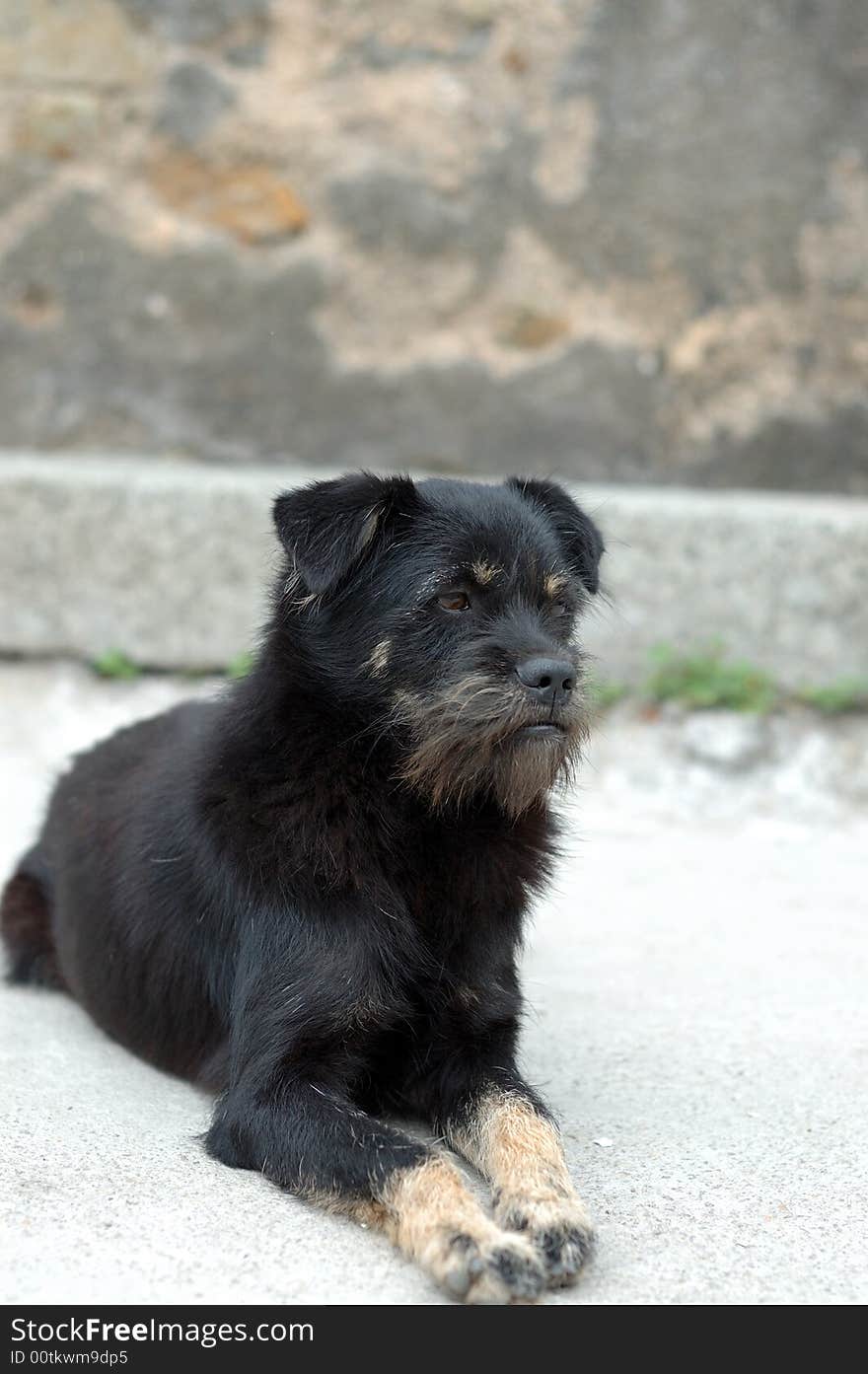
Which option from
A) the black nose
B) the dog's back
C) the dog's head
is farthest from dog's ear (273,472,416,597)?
the dog's back

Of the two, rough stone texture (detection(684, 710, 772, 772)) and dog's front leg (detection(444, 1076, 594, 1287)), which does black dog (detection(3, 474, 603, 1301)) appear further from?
rough stone texture (detection(684, 710, 772, 772))

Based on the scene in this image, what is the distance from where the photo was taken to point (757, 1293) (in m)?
2.89

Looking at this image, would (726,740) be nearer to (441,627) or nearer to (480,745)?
(441,627)

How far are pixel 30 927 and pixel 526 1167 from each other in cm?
231

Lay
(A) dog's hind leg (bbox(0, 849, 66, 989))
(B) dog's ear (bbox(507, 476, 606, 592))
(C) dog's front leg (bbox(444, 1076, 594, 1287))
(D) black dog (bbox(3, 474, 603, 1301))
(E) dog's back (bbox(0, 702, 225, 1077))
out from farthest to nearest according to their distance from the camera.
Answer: (A) dog's hind leg (bbox(0, 849, 66, 989)), (B) dog's ear (bbox(507, 476, 606, 592)), (E) dog's back (bbox(0, 702, 225, 1077)), (D) black dog (bbox(3, 474, 603, 1301)), (C) dog's front leg (bbox(444, 1076, 594, 1287))

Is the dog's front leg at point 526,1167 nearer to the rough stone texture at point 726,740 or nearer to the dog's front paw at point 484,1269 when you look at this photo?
the dog's front paw at point 484,1269

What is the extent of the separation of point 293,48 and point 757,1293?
6.79 metres

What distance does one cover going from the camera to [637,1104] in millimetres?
4016

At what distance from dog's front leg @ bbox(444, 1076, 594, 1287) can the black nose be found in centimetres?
91

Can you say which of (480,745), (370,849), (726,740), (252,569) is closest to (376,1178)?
(370,849)

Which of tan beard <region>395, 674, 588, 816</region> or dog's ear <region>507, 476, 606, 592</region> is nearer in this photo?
tan beard <region>395, 674, 588, 816</region>

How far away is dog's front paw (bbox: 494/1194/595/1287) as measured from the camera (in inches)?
116

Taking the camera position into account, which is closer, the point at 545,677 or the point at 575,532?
the point at 545,677

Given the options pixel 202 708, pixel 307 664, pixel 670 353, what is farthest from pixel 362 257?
pixel 307 664
